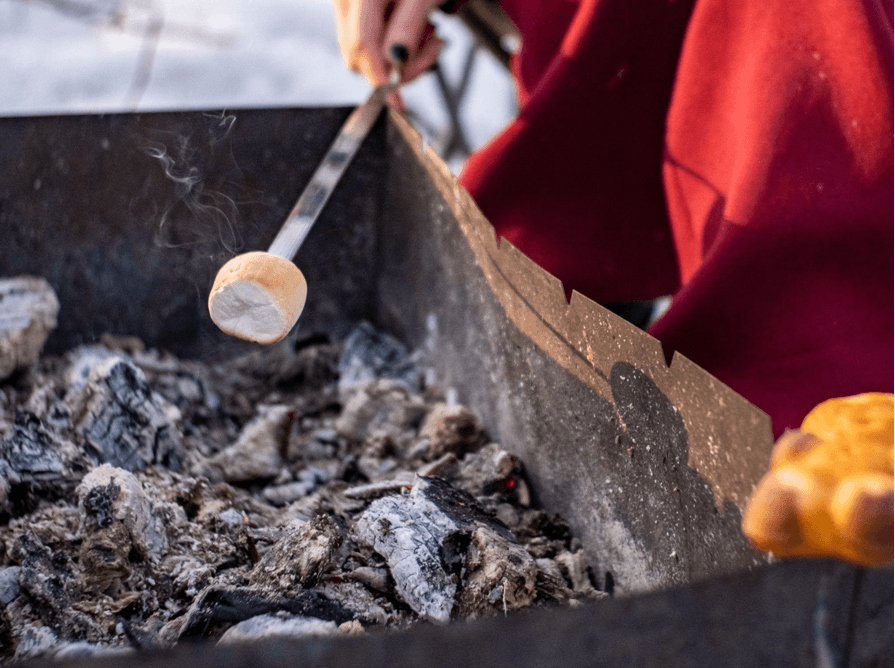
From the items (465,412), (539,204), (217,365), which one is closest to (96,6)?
(217,365)

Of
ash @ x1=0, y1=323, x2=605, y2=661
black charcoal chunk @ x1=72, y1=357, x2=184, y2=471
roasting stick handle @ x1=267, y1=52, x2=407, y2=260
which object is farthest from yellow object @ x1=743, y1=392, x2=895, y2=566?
roasting stick handle @ x1=267, y1=52, x2=407, y2=260

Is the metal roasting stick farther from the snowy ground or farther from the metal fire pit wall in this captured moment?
the snowy ground

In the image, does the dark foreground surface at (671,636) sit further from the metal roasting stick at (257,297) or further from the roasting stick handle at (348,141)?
the roasting stick handle at (348,141)

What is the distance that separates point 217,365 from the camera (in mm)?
1371

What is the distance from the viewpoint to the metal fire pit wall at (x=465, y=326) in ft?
1.42

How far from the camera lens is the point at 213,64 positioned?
10.7 feet

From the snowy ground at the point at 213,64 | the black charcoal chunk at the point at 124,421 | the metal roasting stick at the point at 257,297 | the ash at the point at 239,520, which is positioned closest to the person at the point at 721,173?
the ash at the point at 239,520

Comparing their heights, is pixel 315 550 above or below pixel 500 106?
above

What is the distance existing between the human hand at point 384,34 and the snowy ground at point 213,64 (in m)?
1.08

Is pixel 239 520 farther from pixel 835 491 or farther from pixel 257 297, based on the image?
pixel 835 491

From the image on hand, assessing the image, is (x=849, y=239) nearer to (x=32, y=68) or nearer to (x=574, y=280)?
→ (x=574, y=280)

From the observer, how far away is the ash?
2.21 feet

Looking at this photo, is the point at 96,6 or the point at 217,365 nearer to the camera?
the point at 217,365

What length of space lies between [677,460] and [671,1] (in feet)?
2.79
